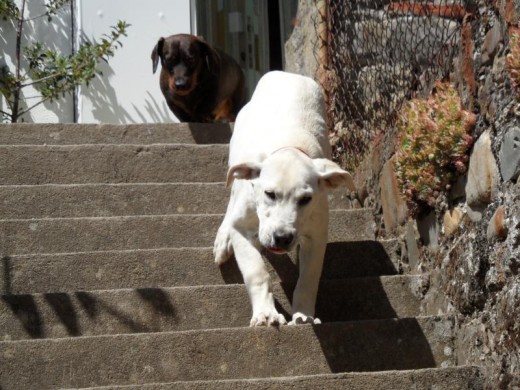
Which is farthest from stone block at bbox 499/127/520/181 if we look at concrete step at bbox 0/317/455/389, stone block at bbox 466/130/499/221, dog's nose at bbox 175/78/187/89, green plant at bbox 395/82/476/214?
dog's nose at bbox 175/78/187/89

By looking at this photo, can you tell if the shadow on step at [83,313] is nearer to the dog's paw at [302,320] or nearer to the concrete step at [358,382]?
the dog's paw at [302,320]

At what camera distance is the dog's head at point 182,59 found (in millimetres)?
7723

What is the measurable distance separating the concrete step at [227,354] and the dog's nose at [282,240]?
1.17ft

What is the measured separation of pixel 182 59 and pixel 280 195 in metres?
3.37

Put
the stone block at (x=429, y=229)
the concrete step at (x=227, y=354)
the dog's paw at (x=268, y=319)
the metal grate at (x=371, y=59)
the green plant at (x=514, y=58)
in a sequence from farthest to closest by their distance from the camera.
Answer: the metal grate at (x=371, y=59)
the stone block at (x=429, y=229)
the dog's paw at (x=268, y=319)
the concrete step at (x=227, y=354)
the green plant at (x=514, y=58)

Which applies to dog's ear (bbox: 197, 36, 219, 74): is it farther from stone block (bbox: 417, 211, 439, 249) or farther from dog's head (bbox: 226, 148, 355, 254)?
dog's head (bbox: 226, 148, 355, 254)

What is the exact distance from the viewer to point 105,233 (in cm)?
561

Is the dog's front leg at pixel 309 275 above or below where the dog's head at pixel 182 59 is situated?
below

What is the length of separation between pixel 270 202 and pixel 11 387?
129 cm

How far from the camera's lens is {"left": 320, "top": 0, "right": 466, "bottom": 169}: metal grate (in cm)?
609

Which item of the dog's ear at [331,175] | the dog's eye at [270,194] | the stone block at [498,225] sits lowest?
the stone block at [498,225]

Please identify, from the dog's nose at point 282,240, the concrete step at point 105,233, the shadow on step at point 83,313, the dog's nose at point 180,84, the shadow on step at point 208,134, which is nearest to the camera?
the dog's nose at point 282,240

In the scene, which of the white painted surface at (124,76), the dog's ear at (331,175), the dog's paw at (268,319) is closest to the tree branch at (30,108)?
the white painted surface at (124,76)

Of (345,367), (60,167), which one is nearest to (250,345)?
(345,367)
